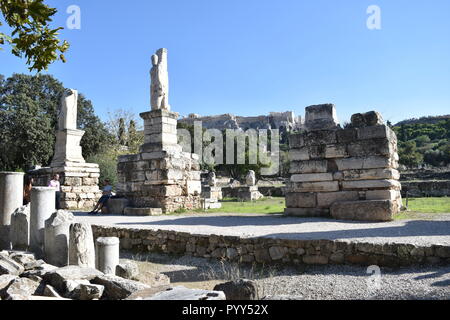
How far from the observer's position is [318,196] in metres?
8.53

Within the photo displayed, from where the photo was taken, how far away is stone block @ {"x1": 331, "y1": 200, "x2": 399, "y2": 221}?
7355 mm

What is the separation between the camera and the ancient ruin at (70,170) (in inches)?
537

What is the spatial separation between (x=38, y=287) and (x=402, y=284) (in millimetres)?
4200

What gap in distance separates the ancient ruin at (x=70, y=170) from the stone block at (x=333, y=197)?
940 centimetres

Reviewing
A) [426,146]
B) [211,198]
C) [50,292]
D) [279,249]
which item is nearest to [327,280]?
[279,249]

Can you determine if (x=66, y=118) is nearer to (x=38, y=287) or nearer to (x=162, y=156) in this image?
(x=162, y=156)

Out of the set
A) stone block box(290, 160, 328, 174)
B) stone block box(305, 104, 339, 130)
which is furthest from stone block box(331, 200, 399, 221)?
stone block box(305, 104, 339, 130)

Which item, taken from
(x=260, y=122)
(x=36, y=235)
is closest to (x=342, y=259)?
(x=36, y=235)

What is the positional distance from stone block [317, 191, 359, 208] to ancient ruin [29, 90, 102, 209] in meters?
9.40

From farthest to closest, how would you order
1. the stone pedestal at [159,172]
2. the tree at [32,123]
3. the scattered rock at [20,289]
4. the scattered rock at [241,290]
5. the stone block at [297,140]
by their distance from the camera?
the tree at [32,123] → the stone pedestal at [159,172] → the stone block at [297,140] → the scattered rock at [241,290] → the scattered rock at [20,289]

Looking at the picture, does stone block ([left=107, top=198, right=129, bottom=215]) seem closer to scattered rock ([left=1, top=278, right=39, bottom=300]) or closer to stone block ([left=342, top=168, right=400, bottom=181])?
stone block ([left=342, top=168, right=400, bottom=181])

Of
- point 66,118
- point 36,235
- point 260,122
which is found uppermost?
point 260,122

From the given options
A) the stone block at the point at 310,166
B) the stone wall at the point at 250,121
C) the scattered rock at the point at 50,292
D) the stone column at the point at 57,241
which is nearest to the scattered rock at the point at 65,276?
the scattered rock at the point at 50,292

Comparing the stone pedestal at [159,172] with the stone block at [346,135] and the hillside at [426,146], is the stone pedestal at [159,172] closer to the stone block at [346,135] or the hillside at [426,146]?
the stone block at [346,135]
